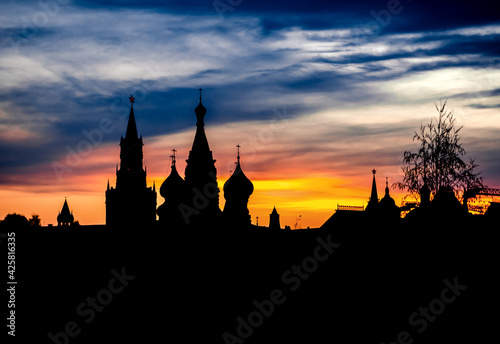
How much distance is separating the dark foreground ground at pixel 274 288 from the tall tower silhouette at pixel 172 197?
1322cm

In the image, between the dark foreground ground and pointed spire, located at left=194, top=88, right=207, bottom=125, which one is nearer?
the dark foreground ground

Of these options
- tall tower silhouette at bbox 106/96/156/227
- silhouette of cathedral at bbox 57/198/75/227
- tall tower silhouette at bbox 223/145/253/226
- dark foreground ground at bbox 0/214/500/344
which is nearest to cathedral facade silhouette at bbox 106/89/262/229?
tall tower silhouette at bbox 223/145/253/226

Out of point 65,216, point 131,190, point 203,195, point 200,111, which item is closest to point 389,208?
point 203,195

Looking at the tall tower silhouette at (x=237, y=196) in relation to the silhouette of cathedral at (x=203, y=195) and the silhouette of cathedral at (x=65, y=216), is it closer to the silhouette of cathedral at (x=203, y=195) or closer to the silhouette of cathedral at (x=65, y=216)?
the silhouette of cathedral at (x=203, y=195)

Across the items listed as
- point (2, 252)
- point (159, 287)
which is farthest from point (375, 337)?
point (2, 252)

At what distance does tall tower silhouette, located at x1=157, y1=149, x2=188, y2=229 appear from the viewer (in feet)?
233

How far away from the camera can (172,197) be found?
235 ft

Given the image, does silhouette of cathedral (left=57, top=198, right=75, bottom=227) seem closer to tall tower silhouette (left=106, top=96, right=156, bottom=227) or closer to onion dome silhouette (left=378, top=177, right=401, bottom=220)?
tall tower silhouette (left=106, top=96, right=156, bottom=227)

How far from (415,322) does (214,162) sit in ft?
127

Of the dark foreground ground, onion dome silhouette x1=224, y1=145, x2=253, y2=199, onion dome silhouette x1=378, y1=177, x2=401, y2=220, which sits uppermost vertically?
onion dome silhouette x1=224, y1=145, x2=253, y2=199

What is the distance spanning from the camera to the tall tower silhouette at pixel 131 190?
315ft

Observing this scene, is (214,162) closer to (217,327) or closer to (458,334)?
(217,327)

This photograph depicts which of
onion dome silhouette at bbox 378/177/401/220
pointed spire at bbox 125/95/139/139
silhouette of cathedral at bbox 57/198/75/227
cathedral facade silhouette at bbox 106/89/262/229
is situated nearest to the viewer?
onion dome silhouette at bbox 378/177/401/220

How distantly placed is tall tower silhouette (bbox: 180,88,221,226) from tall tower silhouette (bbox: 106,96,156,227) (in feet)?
87.5
